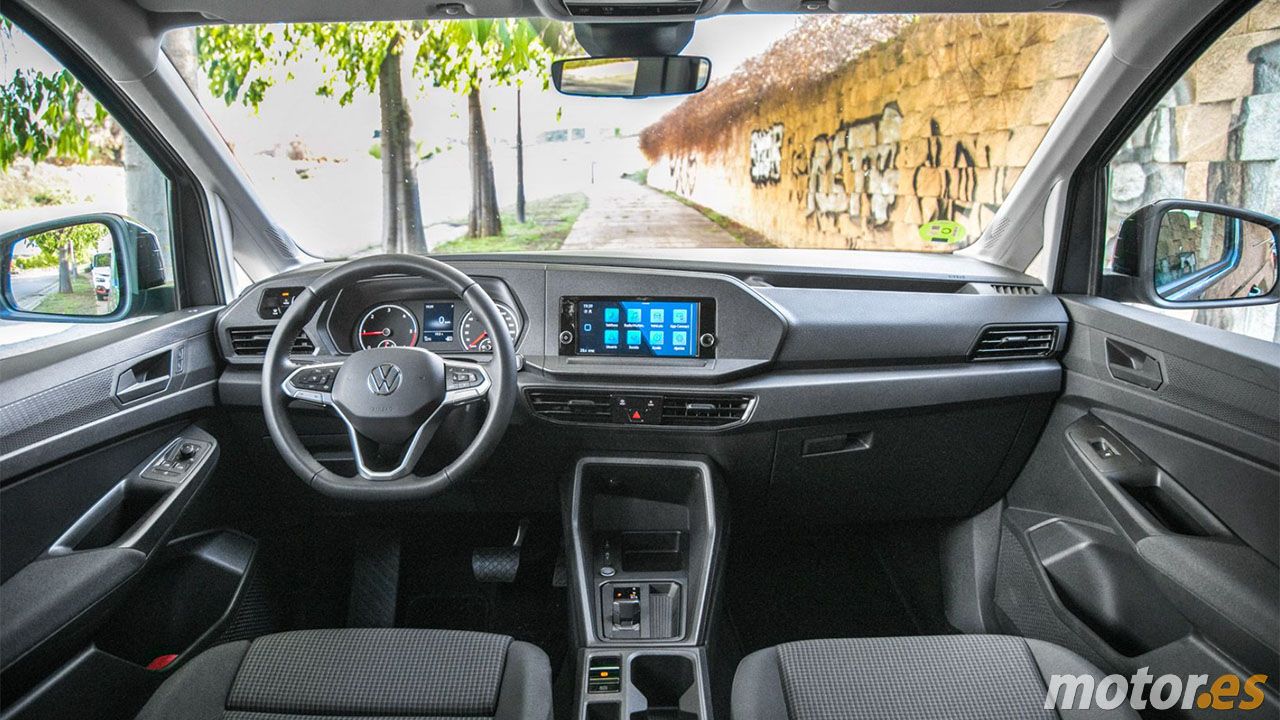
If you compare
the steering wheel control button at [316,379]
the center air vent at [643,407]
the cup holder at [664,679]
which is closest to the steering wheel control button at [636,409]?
the center air vent at [643,407]

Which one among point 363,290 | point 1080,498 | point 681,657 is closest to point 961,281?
point 1080,498

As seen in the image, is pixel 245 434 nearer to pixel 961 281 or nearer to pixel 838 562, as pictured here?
pixel 838 562

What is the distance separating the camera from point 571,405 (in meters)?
2.36

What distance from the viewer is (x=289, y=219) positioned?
284 cm

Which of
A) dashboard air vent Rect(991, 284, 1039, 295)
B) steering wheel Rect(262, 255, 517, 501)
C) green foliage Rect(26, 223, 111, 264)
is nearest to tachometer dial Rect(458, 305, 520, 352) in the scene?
steering wheel Rect(262, 255, 517, 501)

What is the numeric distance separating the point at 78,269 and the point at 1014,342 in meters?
2.60

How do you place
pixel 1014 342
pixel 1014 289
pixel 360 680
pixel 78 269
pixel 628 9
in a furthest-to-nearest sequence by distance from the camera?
pixel 1014 289 < pixel 1014 342 < pixel 78 269 < pixel 628 9 < pixel 360 680

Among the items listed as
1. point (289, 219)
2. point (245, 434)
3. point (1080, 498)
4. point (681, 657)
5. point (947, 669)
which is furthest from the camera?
point (289, 219)

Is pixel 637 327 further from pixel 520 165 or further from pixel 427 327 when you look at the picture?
pixel 520 165

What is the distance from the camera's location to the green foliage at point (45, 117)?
7.05ft

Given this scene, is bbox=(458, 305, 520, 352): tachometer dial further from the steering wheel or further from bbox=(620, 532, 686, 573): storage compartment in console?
bbox=(620, 532, 686, 573): storage compartment in console

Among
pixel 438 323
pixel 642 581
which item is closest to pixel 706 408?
pixel 642 581

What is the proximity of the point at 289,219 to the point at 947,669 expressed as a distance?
7.85ft

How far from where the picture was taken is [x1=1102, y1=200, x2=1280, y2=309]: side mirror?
2.21 metres
